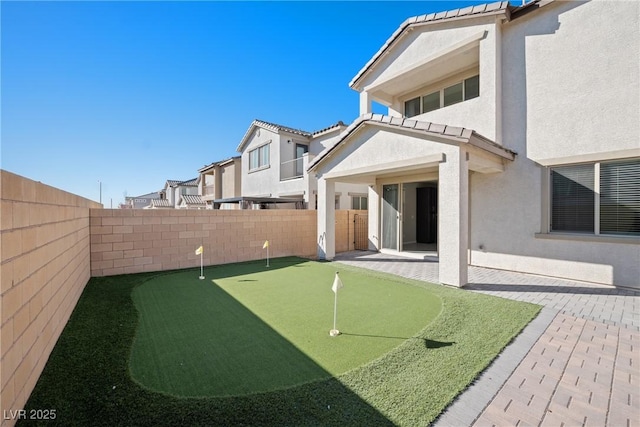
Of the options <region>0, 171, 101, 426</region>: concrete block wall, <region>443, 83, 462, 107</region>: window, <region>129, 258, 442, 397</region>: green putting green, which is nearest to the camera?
<region>0, 171, 101, 426</region>: concrete block wall

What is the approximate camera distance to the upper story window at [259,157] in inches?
854

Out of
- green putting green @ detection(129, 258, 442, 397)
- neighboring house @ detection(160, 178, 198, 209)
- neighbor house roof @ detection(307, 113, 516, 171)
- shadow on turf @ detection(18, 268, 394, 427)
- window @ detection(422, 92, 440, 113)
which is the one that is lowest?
green putting green @ detection(129, 258, 442, 397)

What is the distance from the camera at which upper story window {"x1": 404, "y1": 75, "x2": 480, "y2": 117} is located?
10.4 metres

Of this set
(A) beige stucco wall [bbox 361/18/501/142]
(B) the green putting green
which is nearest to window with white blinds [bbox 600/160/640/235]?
A: (A) beige stucco wall [bbox 361/18/501/142]

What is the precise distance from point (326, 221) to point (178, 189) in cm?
3637

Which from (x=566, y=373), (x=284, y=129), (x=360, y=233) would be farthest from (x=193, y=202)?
(x=566, y=373)

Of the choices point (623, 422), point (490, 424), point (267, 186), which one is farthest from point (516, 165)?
point (267, 186)

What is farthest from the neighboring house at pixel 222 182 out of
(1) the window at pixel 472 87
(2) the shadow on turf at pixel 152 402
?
(2) the shadow on turf at pixel 152 402

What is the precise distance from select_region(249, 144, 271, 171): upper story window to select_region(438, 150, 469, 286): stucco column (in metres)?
16.2

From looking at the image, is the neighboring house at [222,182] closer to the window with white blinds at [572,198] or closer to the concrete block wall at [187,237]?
the concrete block wall at [187,237]

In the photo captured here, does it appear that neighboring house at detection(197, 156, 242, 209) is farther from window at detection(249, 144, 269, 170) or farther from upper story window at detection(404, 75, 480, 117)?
upper story window at detection(404, 75, 480, 117)

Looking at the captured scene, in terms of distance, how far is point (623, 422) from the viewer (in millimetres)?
2707

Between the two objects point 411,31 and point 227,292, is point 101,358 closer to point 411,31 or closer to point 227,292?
point 227,292

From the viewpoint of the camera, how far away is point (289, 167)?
20.0m
